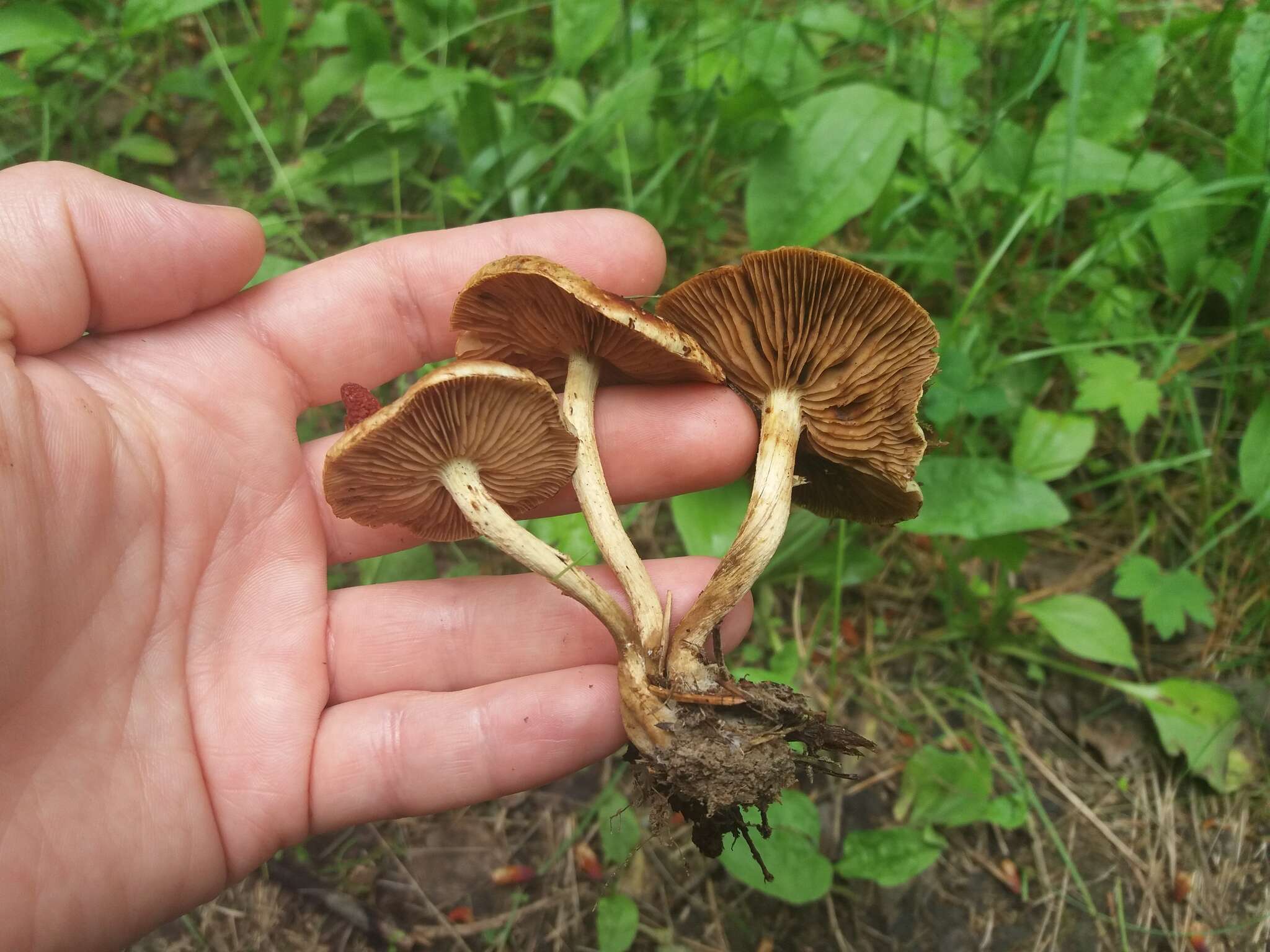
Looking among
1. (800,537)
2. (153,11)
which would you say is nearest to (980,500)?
(800,537)

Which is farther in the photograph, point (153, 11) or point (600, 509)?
point (153, 11)

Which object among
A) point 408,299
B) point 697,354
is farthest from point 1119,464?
point 408,299

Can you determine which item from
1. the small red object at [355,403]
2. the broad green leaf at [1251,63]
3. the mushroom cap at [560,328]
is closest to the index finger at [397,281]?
the mushroom cap at [560,328]

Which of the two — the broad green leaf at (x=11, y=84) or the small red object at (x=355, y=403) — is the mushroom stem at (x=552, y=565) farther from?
the broad green leaf at (x=11, y=84)

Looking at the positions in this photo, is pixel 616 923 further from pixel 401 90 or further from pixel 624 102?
pixel 401 90

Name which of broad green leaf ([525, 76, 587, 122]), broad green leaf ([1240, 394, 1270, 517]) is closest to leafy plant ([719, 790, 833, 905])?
broad green leaf ([1240, 394, 1270, 517])

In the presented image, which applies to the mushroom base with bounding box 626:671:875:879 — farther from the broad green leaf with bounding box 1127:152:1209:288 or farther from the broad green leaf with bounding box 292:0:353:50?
the broad green leaf with bounding box 292:0:353:50

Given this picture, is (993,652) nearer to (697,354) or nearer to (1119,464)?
(1119,464)
